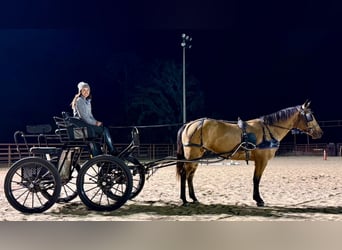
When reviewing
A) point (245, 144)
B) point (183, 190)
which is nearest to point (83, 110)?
point (183, 190)

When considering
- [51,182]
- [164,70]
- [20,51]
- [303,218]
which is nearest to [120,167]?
[51,182]

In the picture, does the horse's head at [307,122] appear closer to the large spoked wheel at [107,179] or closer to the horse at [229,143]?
the horse at [229,143]

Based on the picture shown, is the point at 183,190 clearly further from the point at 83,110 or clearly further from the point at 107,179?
the point at 83,110

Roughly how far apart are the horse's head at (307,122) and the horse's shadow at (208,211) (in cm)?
139

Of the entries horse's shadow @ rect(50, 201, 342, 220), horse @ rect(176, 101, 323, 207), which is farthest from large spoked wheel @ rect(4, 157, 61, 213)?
horse @ rect(176, 101, 323, 207)

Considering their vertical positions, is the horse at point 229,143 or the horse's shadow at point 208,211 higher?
the horse at point 229,143

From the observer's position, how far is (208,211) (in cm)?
605

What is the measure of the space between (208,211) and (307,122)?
254 cm

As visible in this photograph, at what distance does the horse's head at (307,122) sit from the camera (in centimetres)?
700

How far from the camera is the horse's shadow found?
570 cm

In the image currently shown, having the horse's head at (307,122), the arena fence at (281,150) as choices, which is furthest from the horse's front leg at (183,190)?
the arena fence at (281,150)

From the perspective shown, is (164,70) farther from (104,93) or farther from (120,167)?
(120,167)

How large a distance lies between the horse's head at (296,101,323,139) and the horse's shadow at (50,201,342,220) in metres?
1.39

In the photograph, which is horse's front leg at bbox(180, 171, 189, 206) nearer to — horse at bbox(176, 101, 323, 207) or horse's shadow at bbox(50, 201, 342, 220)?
horse at bbox(176, 101, 323, 207)
